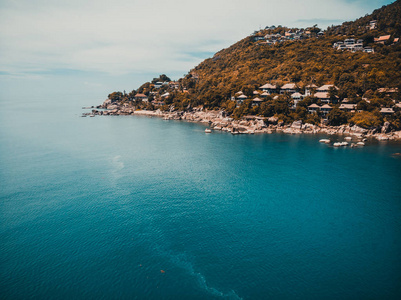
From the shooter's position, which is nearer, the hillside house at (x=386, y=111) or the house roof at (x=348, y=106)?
the hillside house at (x=386, y=111)

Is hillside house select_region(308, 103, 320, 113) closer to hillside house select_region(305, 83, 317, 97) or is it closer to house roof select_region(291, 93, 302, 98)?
house roof select_region(291, 93, 302, 98)

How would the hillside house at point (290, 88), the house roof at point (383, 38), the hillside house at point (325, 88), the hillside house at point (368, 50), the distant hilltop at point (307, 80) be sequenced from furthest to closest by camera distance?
the house roof at point (383, 38) < the hillside house at point (368, 50) < the hillside house at point (290, 88) < the hillside house at point (325, 88) < the distant hilltop at point (307, 80)

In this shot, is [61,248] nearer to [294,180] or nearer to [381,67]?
[294,180]

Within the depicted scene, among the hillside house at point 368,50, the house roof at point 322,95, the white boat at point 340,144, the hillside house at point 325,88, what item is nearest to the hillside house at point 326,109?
the house roof at point 322,95

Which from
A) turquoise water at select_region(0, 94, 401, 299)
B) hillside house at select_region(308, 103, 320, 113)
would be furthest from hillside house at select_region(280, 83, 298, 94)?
turquoise water at select_region(0, 94, 401, 299)

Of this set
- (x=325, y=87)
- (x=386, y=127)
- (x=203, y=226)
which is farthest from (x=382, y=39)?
(x=203, y=226)

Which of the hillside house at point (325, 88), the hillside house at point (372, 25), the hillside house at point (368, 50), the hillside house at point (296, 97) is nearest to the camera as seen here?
the hillside house at point (325, 88)

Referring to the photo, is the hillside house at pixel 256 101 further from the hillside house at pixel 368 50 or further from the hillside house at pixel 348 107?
the hillside house at pixel 368 50
